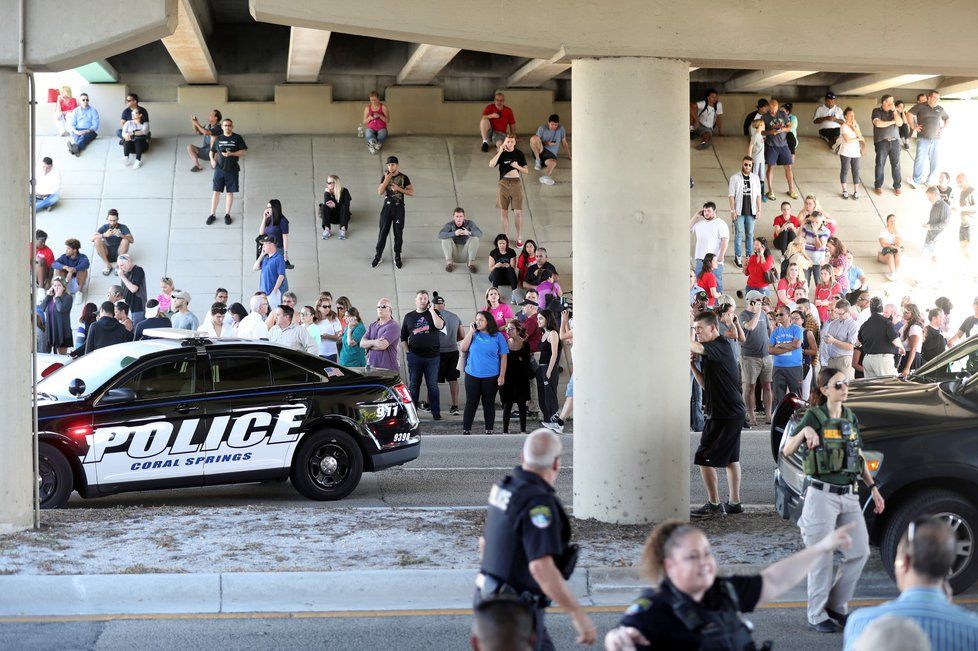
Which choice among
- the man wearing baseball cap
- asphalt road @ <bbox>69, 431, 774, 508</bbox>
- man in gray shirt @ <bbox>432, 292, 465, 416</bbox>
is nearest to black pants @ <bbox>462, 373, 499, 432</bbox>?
asphalt road @ <bbox>69, 431, 774, 508</bbox>

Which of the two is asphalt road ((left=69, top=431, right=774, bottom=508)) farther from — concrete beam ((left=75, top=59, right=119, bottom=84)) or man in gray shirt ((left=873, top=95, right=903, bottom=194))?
concrete beam ((left=75, top=59, right=119, bottom=84))

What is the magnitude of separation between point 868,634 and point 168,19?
8443mm

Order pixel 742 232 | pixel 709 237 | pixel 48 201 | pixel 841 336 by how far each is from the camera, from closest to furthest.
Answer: pixel 841 336 < pixel 709 237 < pixel 742 232 < pixel 48 201

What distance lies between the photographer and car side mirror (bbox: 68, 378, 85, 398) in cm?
1143

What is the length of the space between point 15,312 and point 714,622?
7533mm

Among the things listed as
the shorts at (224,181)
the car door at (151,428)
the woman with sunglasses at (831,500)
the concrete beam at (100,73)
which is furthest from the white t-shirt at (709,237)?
the woman with sunglasses at (831,500)

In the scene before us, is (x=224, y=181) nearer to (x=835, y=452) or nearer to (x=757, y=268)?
(x=757, y=268)

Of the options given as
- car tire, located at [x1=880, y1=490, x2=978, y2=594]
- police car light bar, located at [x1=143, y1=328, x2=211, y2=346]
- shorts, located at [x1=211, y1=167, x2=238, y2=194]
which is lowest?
car tire, located at [x1=880, y1=490, x2=978, y2=594]

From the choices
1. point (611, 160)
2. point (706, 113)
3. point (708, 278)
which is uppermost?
point (706, 113)

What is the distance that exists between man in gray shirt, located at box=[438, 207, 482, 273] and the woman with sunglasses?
17063 millimetres

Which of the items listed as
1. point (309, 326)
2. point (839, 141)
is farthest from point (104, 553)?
point (839, 141)

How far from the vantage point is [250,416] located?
468 inches

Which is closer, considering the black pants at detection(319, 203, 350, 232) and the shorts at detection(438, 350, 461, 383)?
the shorts at detection(438, 350, 461, 383)

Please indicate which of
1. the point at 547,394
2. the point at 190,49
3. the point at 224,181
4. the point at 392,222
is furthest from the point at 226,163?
the point at 547,394
